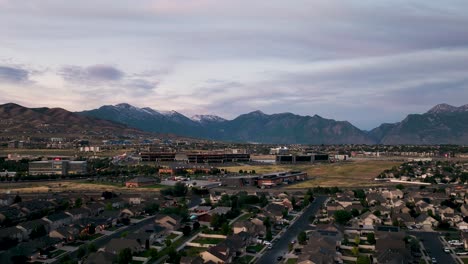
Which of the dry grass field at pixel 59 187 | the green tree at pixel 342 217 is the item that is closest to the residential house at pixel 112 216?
the dry grass field at pixel 59 187

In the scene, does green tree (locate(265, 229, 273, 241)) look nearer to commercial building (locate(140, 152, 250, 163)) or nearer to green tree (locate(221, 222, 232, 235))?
green tree (locate(221, 222, 232, 235))

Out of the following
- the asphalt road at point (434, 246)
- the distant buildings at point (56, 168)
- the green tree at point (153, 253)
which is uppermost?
the distant buildings at point (56, 168)

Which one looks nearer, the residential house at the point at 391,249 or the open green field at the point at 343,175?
the residential house at the point at 391,249

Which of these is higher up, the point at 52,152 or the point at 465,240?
the point at 52,152

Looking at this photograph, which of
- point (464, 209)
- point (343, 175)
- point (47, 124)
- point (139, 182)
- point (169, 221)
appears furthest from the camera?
point (47, 124)

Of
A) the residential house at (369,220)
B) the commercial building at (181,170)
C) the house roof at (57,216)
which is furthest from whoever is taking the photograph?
the commercial building at (181,170)

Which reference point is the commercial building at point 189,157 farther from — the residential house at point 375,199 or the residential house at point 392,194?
the residential house at point 375,199

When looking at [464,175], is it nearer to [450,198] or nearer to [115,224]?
[450,198]

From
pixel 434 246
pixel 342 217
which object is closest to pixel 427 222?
pixel 434 246

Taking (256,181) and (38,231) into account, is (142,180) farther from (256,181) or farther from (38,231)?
(38,231)
